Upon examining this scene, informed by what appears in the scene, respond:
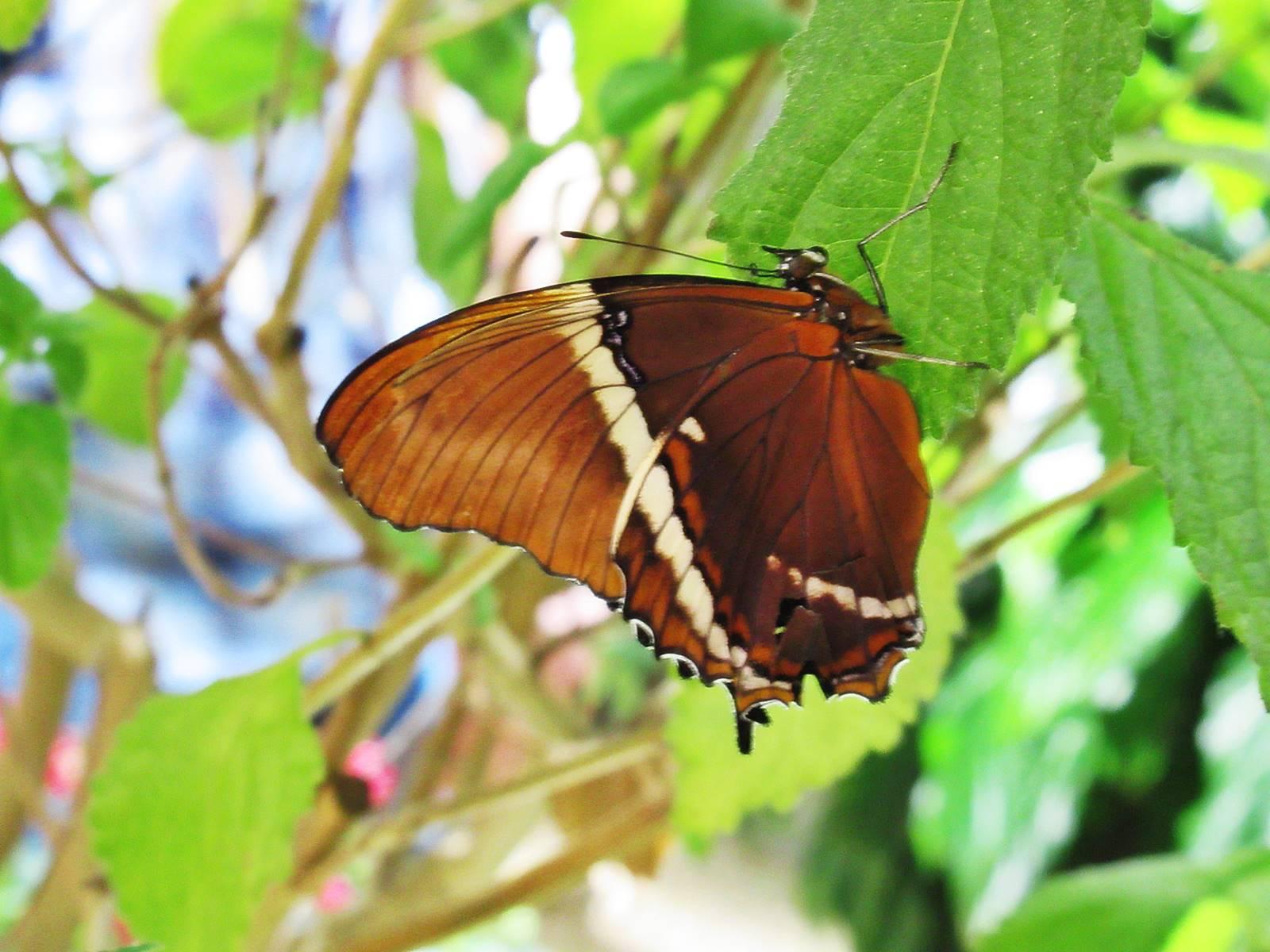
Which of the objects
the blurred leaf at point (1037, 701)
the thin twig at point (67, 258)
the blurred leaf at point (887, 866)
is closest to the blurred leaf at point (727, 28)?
the thin twig at point (67, 258)

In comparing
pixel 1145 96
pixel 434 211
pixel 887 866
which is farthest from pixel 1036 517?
pixel 887 866

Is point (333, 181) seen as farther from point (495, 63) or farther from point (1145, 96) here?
point (1145, 96)

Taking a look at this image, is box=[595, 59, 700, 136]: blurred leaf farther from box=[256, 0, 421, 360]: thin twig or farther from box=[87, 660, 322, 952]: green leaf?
box=[87, 660, 322, 952]: green leaf

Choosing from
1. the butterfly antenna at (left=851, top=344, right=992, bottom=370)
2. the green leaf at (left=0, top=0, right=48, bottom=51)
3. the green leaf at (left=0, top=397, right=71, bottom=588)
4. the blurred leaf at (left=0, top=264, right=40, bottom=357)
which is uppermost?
the green leaf at (left=0, top=0, right=48, bottom=51)

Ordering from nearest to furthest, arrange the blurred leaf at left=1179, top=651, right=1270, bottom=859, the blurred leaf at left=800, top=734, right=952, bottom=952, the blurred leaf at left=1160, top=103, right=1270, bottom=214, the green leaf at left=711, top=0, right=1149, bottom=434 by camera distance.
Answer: the green leaf at left=711, top=0, right=1149, bottom=434 → the blurred leaf at left=1160, top=103, right=1270, bottom=214 → the blurred leaf at left=1179, top=651, right=1270, bottom=859 → the blurred leaf at left=800, top=734, right=952, bottom=952

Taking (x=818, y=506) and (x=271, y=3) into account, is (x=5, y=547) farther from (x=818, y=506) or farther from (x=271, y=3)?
(x=271, y=3)

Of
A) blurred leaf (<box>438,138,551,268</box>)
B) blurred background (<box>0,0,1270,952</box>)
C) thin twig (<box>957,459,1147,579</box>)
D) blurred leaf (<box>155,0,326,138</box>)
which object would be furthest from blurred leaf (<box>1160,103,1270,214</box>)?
blurred leaf (<box>155,0,326,138</box>)
